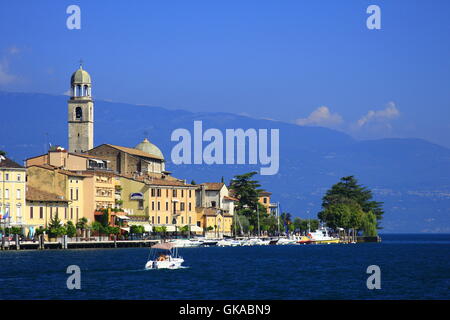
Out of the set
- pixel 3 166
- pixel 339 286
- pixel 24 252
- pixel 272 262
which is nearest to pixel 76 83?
pixel 3 166

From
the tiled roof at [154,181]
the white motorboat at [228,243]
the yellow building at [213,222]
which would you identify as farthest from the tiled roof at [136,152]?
the white motorboat at [228,243]

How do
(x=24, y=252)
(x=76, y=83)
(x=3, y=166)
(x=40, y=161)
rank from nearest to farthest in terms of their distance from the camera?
(x=24, y=252)
(x=3, y=166)
(x=40, y=161)
(x=76, y=83)

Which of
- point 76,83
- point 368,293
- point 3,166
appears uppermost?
point 76,83

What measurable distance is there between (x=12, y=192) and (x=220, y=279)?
4553cm

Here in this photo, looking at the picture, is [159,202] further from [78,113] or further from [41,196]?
[41,196]

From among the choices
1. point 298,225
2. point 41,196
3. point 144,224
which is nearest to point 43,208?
point 41,196

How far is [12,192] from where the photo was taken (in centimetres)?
10431

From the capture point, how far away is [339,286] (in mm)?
59094

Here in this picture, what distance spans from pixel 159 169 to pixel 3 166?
4562 centimetres

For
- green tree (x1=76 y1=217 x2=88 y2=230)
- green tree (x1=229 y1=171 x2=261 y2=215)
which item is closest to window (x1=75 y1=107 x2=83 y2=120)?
green tree (x1=229 y1=171 x2=261 y2=215)

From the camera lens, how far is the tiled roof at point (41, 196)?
10694cm

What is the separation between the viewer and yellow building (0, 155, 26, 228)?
103875mm

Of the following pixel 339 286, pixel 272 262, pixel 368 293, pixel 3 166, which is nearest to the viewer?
pixel 368 293
